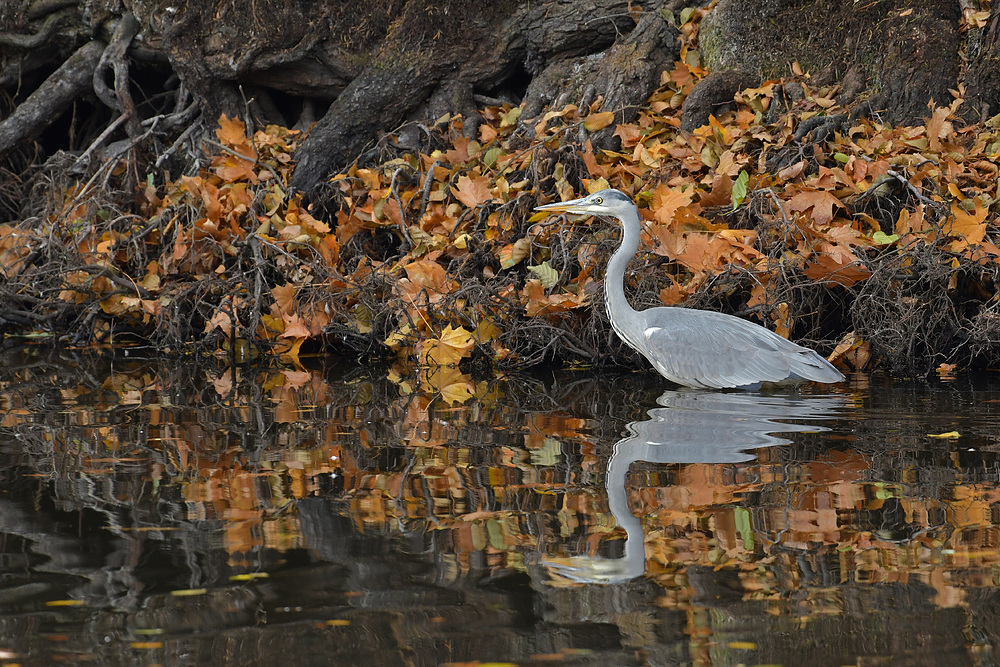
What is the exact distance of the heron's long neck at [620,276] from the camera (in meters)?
5.87

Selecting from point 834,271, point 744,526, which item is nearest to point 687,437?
point 744,526

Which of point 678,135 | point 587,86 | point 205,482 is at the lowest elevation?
point 205,482

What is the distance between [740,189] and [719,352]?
4.11ft

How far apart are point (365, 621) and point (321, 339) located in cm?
490

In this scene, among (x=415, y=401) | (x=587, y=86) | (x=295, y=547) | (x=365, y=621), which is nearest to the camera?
(x=365, y=621)

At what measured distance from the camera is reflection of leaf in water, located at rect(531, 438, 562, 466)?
13.4ft

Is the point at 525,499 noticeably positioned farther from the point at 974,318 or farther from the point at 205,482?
the point at 974,318

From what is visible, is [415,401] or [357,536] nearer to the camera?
[357,536]

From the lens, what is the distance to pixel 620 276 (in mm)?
5930

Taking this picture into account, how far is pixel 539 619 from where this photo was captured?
2568mm

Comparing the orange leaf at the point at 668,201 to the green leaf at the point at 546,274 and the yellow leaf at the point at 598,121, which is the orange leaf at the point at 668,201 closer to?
the green leaf at the point at 546,274

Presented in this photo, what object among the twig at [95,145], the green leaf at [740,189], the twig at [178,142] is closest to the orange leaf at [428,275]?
the green leaf at [740,189]

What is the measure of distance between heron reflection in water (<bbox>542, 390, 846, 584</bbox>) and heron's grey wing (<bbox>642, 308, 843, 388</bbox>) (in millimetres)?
105

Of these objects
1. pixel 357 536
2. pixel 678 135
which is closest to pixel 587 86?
pixel 678 135
